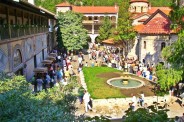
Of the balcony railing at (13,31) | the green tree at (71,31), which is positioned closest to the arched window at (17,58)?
the balcony railing at (13,31)

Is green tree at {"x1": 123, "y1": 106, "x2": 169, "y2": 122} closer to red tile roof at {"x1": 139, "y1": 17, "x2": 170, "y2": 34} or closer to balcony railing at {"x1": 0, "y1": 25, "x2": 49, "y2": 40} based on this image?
balcony railing at {"x1": 0, "y1": 25, "x2": 49, "y2": 40}

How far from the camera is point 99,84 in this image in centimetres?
2156

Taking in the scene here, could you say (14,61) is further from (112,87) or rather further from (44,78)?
(112,87)

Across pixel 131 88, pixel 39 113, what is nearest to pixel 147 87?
pixel 131 88

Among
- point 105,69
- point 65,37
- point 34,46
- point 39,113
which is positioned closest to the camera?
point 39,113

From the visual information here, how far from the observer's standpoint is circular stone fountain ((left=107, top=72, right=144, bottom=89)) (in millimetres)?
21172

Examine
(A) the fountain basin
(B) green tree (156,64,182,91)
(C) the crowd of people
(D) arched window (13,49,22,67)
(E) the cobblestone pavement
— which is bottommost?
(E) the cobblestone pavement

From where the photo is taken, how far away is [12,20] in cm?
1892

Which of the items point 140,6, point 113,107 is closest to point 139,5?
point 140,6

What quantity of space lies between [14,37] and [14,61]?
1.64 meters

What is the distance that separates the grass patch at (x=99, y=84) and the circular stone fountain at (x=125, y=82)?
659mm

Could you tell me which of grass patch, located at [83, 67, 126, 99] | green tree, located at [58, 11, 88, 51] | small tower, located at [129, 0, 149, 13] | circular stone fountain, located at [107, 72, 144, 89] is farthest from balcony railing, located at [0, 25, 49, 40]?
small tower, located at [129, 0, 149, 13]

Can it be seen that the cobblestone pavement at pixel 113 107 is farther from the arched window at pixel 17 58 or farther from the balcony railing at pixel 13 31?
the balcony railing at pixel 13 31

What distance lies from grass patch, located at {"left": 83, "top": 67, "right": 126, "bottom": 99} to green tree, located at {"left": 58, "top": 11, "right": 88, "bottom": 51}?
40.3 feet
